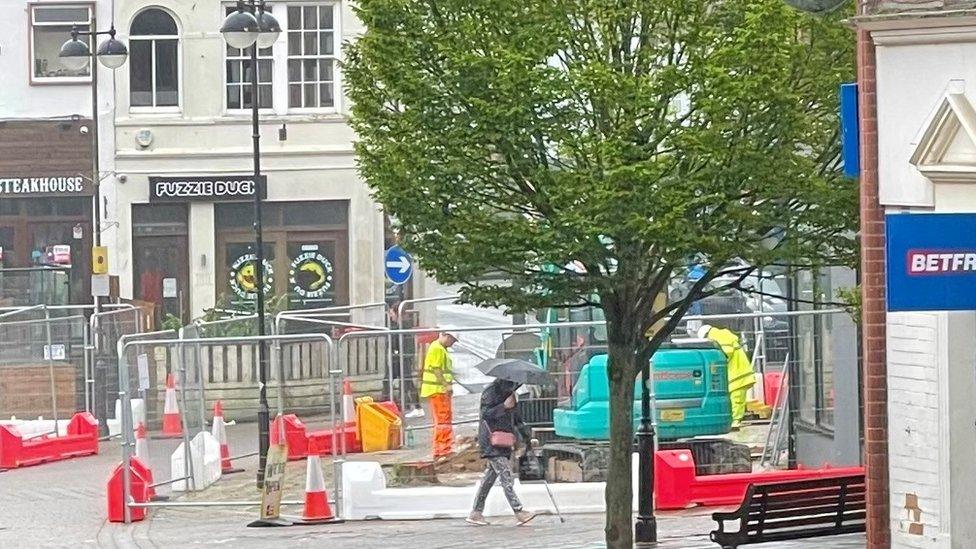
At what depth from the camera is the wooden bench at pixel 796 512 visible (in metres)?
13.5

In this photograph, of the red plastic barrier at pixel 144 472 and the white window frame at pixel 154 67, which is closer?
the red plastic barrier at pixel 144 472

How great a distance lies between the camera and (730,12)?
40.4ft

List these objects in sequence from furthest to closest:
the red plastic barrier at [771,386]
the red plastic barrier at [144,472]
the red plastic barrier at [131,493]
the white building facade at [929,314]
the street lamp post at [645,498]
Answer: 1. the red plastic barrier at [771,386]
2. the red plastic barrier at [144,472]
3. the red plastic barrier at [131,493]
4. the street lamp post at [645,498]
5. the white building facade at [929,314]

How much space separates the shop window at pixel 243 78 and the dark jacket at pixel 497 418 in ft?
65.4

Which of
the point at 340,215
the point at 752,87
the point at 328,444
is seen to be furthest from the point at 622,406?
the point at 340,215

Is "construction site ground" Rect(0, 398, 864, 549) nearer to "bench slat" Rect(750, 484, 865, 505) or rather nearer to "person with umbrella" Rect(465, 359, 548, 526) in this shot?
"person with umbrella" Rect(465, 359, 548, 526)

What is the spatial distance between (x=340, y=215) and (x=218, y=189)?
Answer: 8.19ft

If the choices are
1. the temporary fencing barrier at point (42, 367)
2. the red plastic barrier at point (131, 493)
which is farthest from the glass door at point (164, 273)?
the red plastic barrier at point (131, 493)

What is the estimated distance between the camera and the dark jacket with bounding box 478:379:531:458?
17.1 meters

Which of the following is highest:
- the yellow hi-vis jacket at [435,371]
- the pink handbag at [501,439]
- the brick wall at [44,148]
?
the brick wall at [44,148]

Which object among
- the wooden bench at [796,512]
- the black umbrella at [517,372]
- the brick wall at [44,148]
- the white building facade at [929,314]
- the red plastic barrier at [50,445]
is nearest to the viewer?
the white building facade at [929,314]

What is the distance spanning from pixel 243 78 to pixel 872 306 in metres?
26.3

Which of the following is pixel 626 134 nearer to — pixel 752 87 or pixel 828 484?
pixel 752 87

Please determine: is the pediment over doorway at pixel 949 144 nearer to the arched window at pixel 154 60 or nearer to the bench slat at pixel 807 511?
the bench slat at pixel 807 511
